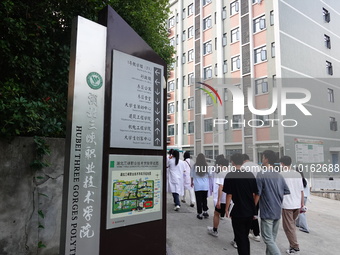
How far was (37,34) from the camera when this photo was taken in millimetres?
3924

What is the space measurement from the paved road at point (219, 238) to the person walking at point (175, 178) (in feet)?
1.38

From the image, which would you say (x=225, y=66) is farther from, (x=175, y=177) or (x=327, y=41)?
(x=175, y=177)

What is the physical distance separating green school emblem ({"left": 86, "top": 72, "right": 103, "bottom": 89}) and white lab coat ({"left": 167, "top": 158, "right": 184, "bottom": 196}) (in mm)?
Result: 4911

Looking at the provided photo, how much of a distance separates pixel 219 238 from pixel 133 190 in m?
3.12

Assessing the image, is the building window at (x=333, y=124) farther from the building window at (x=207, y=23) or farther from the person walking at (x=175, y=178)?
the person walking at (x=175, y=178)

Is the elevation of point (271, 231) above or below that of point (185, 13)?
below

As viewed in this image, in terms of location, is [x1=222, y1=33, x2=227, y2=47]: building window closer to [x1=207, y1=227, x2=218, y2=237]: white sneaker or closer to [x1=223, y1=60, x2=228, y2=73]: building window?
[x1=223, y1=60, x2=228, y2=73]: building window

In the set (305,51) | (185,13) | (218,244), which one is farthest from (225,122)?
(218,244)

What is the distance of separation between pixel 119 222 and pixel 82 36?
1.90 m

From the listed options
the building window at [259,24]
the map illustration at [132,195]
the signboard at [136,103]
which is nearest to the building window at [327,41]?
the building window at [259,24]

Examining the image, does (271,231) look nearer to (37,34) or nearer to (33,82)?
(33,82)

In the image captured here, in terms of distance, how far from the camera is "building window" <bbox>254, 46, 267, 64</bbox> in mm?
20094

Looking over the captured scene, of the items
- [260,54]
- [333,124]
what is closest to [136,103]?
[260,54]

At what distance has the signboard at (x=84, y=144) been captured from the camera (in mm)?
2352
